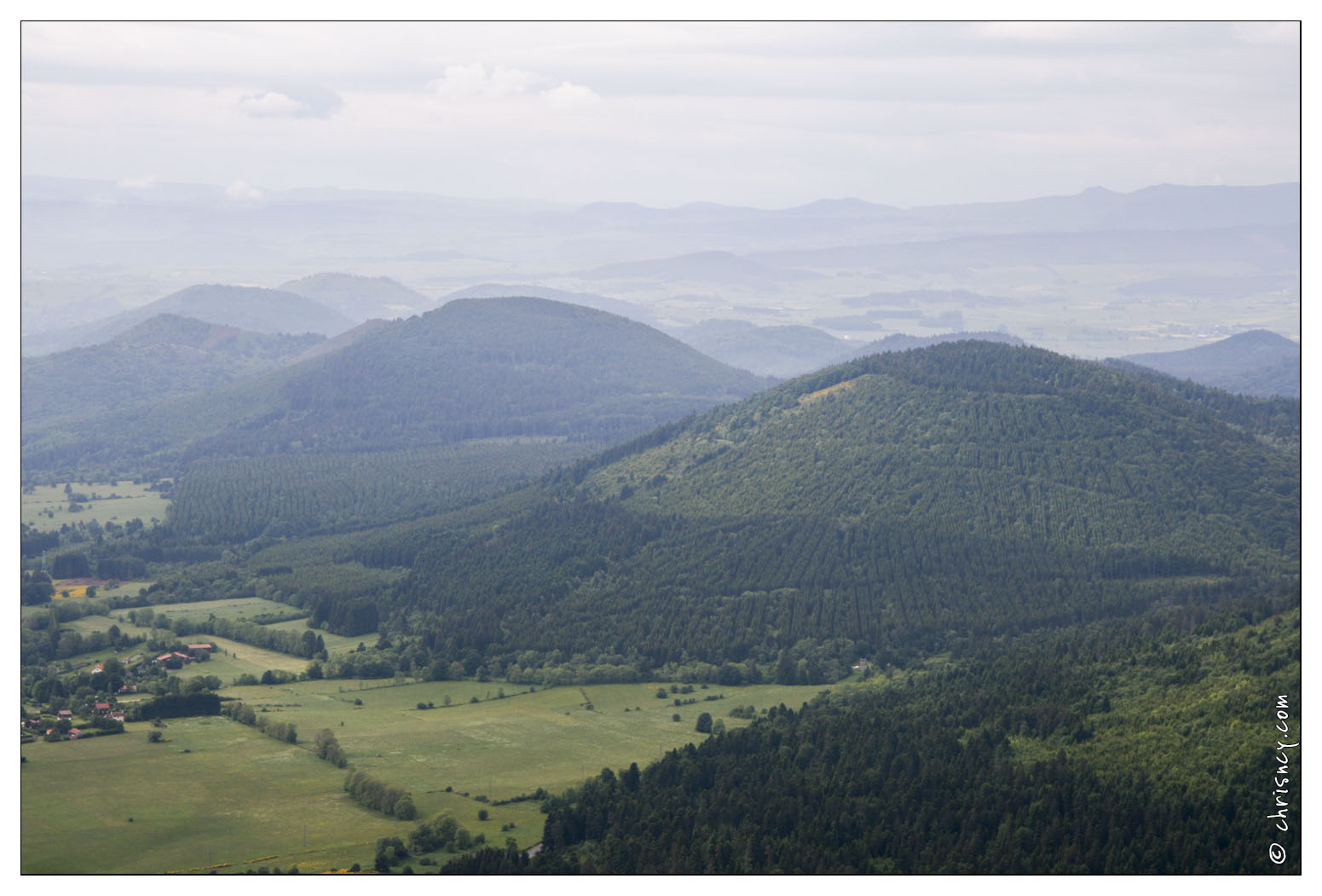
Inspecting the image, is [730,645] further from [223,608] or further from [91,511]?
[91,511]

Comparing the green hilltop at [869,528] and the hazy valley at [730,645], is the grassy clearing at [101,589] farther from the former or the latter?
the green hilltop at [869,528]

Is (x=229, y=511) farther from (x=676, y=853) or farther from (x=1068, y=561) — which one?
(x=676, y=853)

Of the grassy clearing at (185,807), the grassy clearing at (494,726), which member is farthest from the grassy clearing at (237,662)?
the grassy clearing at (185,807)

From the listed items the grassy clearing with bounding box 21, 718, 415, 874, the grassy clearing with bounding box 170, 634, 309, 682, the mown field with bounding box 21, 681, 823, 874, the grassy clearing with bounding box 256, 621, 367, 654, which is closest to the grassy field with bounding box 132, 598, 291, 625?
the grassy clearing with bounding box 256, 621, 367, 654

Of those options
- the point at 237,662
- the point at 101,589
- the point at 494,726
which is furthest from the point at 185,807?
the point at 101,589

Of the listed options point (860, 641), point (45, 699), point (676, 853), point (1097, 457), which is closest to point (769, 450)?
point (1097, 457)

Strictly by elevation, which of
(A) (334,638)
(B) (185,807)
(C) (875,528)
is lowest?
(B) (185,807)
